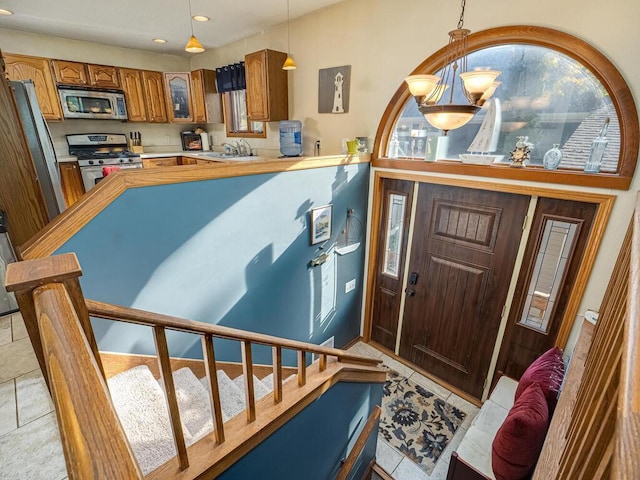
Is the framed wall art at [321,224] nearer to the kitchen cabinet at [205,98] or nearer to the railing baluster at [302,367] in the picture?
the railing baluster at [302,367]

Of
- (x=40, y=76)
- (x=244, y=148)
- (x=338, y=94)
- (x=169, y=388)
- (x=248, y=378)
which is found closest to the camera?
(x=169, y=388)

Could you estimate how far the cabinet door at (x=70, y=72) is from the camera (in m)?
4.20

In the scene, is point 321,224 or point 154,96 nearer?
point 321,224

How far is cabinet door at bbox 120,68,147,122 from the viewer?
475cm

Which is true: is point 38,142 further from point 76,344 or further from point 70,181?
point 76,344

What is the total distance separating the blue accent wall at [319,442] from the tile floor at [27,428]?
393mm

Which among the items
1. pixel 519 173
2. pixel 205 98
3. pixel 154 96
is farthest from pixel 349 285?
pixel 154 96

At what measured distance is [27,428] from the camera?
60.0 inches

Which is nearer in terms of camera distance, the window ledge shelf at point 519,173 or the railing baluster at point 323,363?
the railing baluster at point 323,363

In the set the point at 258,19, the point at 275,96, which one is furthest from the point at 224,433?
the point at 258,19

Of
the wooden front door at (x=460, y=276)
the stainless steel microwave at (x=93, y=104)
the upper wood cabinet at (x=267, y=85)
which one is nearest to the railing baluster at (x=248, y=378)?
the wooden front door at (x=460, y=276)

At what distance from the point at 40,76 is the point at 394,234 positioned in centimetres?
527

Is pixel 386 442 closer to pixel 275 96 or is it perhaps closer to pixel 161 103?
pixel 275 96

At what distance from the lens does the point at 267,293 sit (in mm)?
2652
